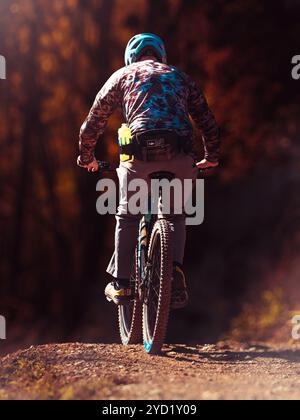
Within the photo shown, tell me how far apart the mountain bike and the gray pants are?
0.17 feet

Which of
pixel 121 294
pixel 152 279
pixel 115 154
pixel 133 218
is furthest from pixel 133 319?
pixel 115 154

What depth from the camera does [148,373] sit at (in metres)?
4.30

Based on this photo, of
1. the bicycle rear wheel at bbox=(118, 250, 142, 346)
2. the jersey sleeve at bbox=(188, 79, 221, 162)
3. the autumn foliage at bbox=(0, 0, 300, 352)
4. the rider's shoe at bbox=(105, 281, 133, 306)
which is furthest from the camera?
the autumn foliage at bbox=(0, 0, 300, 352)

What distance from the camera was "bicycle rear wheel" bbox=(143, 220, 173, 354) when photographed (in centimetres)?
459

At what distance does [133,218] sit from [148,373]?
1229 millimetres

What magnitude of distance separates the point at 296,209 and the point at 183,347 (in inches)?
222

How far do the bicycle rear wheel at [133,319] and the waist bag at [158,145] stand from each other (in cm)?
81

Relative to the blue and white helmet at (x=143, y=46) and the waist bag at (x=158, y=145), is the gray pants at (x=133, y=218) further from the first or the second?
the blue and white helmet at (x=143, y=46)

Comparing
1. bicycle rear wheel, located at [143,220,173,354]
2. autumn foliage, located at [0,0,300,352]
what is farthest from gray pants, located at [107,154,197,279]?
autumn foliage, located at [0,0,300,352]

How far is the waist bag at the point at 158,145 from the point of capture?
464 cm

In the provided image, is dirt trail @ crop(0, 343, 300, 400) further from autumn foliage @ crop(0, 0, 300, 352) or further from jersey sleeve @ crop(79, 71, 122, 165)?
autumn foliage @ crop(0, 0, 300, 352)

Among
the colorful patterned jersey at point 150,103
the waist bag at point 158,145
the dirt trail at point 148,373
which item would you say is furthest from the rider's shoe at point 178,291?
the colorful patterned jersey at point 150,103

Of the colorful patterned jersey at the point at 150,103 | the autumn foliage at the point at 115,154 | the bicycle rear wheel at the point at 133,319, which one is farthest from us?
the autumn foliage at the point at 115,154

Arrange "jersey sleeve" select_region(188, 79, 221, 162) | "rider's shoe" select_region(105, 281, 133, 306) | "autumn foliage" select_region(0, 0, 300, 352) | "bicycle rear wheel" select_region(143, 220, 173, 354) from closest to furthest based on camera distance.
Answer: "bicycle rear wheel" select_region(143, 220, 173, 354) < "jersey sleeve" select_region(188, 79, 221, 162) < "rider's shoe" select_region(105, 281, 133, 306) < "autumn foliage" select_region(0, 0, 300, 352)
